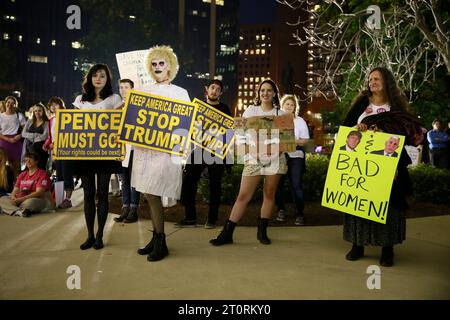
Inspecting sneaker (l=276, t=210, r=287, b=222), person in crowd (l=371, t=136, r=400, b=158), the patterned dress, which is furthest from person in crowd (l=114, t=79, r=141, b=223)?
person in crowd (l=371, t=136, r=400, b=158)

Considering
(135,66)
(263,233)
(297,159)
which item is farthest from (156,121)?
(135,66)

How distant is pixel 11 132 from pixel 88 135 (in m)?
5.84

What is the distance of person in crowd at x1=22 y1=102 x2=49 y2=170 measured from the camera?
29.9 ft

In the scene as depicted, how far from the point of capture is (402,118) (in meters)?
4.79

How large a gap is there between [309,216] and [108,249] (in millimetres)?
3451

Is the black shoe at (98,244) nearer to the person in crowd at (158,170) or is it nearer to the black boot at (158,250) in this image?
the person in crowd at (158,170)

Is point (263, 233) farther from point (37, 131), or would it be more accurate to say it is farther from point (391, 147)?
point (37, 131)

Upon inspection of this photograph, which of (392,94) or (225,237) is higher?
(392,94)

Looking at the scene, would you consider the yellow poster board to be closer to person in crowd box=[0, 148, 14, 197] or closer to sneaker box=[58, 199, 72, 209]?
sneaker box=[58, 199, 72, 209]

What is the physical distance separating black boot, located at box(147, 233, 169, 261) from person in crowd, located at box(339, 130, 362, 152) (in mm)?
2101

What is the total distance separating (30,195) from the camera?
740 centimetres

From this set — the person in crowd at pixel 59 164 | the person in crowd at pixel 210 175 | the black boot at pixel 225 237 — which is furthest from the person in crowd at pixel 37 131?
the black boot at pixel 225 237

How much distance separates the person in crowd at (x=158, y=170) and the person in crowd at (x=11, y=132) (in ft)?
20.7
